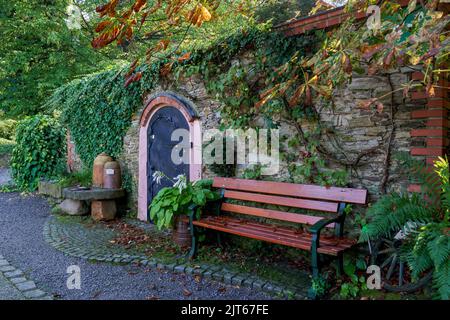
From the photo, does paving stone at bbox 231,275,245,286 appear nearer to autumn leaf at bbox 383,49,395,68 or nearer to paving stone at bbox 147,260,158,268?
paving stone at bbox 147,260,158,268

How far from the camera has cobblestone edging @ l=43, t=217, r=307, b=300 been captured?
150 inches

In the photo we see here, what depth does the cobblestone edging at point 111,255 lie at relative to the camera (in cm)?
381

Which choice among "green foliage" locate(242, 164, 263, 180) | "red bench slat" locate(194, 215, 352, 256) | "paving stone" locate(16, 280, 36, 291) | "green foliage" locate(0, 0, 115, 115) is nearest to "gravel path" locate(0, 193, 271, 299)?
"paving stone" locate(16, 280, 36, 291)

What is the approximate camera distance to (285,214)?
4441 millimetres

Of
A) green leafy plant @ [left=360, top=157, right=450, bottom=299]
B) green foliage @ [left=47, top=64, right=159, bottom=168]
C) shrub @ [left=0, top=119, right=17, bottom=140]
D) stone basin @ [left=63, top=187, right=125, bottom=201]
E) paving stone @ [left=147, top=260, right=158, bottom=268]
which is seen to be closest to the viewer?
green leafy plant @ [left=360, top=157, right=450, bottom=299]

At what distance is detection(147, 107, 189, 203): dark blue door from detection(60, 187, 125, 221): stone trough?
0.83 metres

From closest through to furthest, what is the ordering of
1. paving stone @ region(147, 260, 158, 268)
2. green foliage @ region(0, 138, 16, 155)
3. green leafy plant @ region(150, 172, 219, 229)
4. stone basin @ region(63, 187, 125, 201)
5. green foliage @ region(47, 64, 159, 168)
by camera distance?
paving stone @ region(147, 260, 158, 268), green leafy plant @ region(150, 172, 219, 229), stone basin @ region(63, 187, 125, 201), green foliage @ region(47, 64, 159, 168), green foliage @ region(0, 138, 16, 155)

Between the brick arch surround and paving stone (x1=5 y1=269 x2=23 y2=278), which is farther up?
the brick arch surround

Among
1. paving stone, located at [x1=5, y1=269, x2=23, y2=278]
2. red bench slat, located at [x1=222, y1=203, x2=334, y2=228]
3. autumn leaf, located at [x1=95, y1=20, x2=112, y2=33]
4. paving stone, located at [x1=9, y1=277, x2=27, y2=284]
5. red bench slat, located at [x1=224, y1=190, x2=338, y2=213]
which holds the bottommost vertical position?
paving stone, located at [x1=9, y1=277, x2=27, y2=284]

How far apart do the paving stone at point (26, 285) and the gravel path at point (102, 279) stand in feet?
0.21

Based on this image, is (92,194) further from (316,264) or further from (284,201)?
(316,264)

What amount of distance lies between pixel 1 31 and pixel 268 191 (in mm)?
12876

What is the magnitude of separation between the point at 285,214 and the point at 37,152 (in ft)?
26.7
